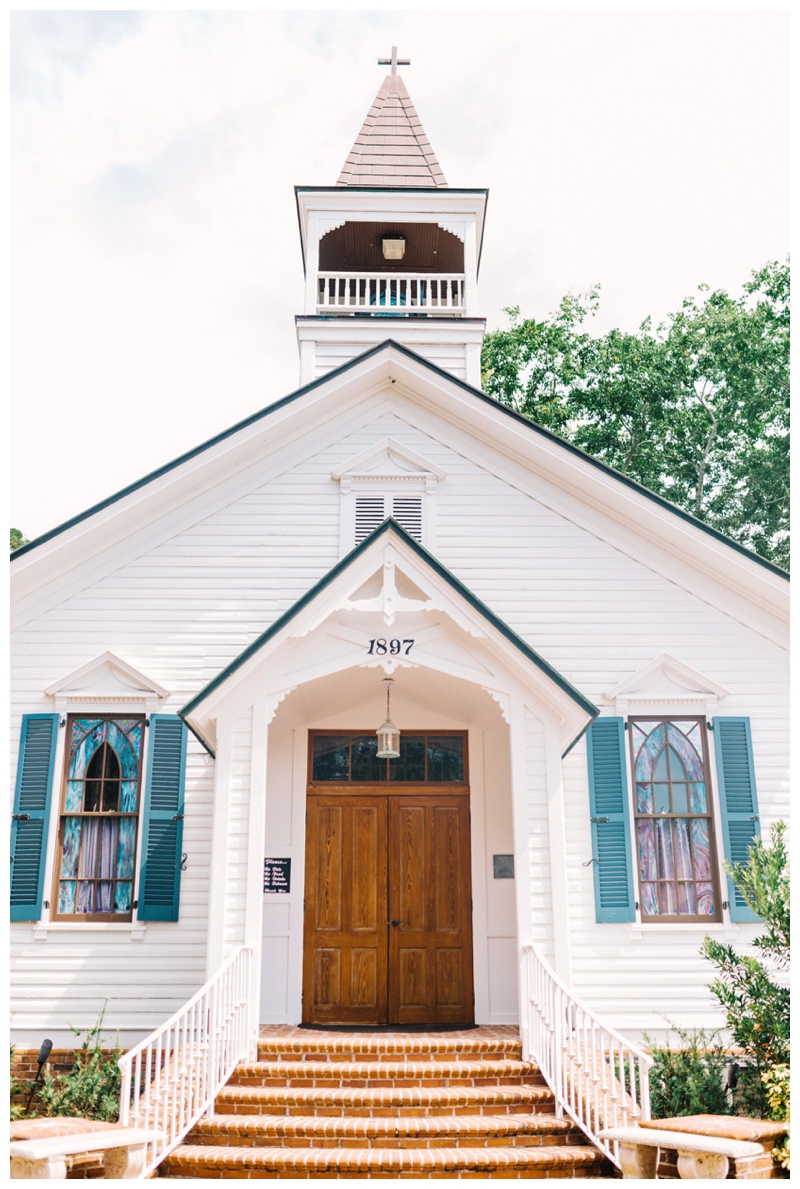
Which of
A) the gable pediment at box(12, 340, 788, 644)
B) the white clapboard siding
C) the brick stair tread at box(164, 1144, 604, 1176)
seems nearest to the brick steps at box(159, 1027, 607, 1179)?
the brick stair tread at box(164, 1144, 604, 1176)

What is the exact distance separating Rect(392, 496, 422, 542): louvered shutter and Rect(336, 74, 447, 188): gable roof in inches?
226

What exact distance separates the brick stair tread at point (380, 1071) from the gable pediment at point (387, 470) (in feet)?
20.1

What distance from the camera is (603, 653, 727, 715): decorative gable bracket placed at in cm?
1024

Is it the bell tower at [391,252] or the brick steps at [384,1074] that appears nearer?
the brick steps at [384,1074]

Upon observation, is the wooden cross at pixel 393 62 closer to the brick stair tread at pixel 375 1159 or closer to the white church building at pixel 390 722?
the white church building at pixel 390 722

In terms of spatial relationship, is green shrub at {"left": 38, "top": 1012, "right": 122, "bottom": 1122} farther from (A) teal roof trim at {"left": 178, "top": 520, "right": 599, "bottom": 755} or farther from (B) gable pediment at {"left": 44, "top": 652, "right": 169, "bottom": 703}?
(B) gable pediment at {"left": 44, "top": 652, "right": 169, "bottom": 703}

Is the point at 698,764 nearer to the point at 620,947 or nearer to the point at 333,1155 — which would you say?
the point at 620,947

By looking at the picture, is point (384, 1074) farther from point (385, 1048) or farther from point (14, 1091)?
point (14, 1091)

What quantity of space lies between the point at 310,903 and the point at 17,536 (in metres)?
22.9

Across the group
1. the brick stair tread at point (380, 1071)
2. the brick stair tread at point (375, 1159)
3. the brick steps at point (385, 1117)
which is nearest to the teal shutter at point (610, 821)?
the brick steps at point (385, 1117)

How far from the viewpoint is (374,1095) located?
716cm

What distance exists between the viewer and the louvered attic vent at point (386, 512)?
434 inches

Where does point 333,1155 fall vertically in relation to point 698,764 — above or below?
below

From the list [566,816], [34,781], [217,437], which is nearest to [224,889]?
[34,781]
